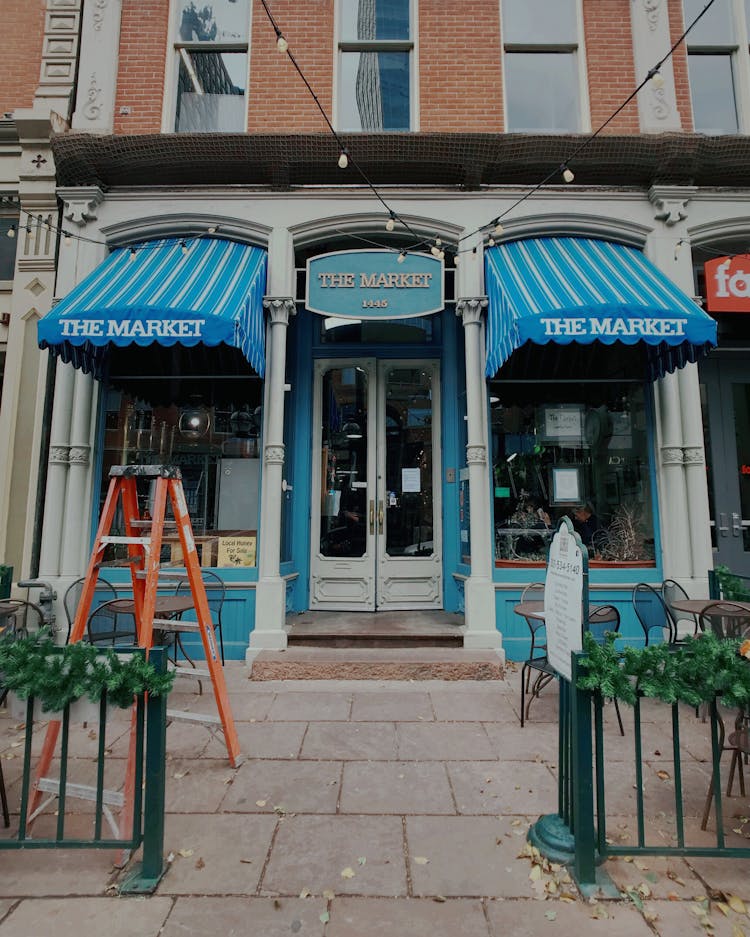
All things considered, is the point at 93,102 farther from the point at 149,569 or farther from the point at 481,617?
the point at 481,617

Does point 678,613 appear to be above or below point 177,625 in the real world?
below

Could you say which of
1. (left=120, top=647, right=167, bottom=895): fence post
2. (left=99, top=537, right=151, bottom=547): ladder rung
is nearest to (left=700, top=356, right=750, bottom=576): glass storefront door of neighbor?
(left=99, top=537, right=151, bottom=547): ladder rung

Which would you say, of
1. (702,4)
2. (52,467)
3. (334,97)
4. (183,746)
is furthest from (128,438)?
(702,4)

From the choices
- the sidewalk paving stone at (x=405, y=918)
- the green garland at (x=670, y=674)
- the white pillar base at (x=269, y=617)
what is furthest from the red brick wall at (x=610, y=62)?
the sidewalk paving stone at (x=405, y=918)

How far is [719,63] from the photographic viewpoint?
717 cm

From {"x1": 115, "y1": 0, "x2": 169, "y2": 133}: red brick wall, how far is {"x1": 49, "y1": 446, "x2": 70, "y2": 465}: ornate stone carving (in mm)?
3998

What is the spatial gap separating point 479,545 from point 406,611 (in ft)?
4.95

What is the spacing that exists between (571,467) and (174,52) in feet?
23.9

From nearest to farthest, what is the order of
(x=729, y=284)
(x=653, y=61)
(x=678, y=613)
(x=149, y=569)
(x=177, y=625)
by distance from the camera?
(x=149, y=569), (x=177, y=625), (x=678, y=613), (x=729, y=284), (x=653, y=61)

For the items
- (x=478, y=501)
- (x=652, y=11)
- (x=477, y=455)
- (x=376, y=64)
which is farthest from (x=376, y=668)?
(x=652, y=11)

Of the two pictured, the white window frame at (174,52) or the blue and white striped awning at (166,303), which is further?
the white window frame at (174,52)

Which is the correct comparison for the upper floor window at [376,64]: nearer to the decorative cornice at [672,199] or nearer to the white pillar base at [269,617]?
the decorative cornice at [672,199]

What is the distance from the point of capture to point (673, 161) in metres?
6.38

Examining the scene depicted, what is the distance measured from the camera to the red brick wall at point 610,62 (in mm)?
6762
